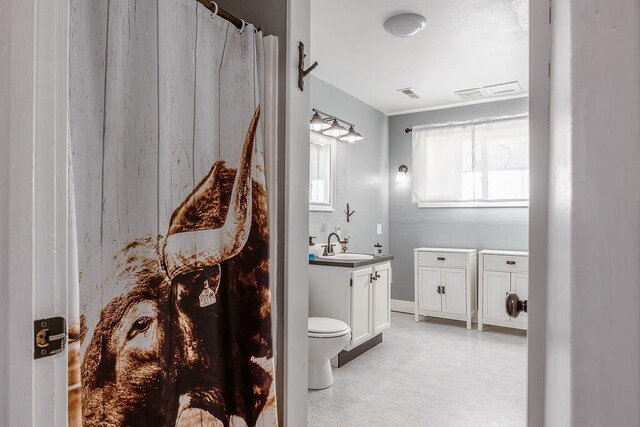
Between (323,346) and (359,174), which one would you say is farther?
(359,174)

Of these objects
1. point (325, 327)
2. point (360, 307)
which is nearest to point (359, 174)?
point (360, 307)

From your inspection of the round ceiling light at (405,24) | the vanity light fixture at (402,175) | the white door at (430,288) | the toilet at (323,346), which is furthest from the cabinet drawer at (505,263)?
the round ceiling light at (405,24)

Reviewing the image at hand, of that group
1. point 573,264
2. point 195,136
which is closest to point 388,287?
point 195,136

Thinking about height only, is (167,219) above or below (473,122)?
below

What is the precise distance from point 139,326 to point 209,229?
382 mm

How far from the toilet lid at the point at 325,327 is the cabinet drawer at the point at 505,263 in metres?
2.12

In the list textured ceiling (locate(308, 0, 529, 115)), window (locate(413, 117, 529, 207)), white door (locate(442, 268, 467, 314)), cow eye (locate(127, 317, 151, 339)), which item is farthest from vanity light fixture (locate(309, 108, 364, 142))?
cow eye (locate(127, 317, 151, 339))

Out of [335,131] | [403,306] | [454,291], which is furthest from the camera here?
[403,306]

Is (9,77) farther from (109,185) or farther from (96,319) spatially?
(96,319)

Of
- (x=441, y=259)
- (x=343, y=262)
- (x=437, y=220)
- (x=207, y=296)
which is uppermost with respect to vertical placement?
(x=437, y=220)

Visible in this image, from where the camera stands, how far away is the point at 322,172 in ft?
12.7

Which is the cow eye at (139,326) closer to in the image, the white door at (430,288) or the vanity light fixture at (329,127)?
the vanity light fixture at (329,127)

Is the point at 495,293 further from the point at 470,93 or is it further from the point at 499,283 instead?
the point at 470,93

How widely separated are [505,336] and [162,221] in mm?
3750
